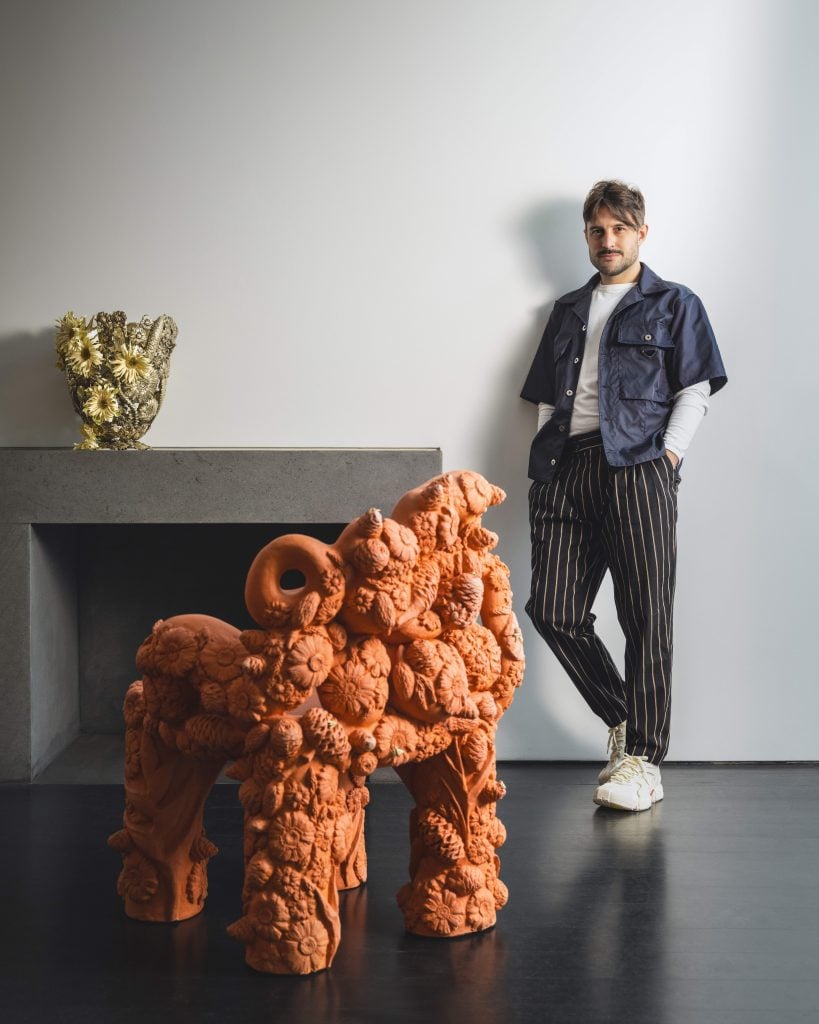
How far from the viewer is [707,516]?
3.64m

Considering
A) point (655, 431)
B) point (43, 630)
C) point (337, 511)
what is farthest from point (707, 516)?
point (43, 630)

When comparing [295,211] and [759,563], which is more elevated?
[295,211]

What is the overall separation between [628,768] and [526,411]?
3.72ft

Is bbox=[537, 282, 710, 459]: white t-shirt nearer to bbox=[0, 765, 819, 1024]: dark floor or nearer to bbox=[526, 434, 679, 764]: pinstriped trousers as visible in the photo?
bbox=[526, 434, 679, 764]: pinstriped trousers

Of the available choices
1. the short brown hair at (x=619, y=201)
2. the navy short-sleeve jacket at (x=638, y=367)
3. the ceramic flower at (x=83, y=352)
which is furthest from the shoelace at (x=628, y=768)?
the ceramic flower at (x=83, y=352)

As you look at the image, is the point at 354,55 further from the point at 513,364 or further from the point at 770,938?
the point at 770,938

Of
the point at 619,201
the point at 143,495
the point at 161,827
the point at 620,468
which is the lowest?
the point at 161,827

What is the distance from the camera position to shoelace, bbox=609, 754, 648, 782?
3.14 metres

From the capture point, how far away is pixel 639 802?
3080mm

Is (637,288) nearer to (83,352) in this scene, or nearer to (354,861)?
(83,352)

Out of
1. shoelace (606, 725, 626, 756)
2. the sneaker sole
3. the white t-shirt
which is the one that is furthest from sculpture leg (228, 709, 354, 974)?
the white t-shirt

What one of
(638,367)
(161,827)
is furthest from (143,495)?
(638,367)

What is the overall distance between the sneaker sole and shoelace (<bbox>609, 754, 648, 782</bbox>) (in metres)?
0.06

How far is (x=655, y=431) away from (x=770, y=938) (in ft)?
4.92
